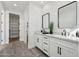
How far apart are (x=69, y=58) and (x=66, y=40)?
16.0 inches

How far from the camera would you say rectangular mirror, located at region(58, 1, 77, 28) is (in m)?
2.72

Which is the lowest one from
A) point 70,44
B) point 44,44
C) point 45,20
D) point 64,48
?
point 44,44

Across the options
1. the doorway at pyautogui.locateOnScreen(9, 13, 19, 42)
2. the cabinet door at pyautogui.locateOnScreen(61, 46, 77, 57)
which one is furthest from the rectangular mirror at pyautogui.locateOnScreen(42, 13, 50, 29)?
the doorway at pyautogui.locateOnScreen(9, 13, 19, 42)

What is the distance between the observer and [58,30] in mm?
3539

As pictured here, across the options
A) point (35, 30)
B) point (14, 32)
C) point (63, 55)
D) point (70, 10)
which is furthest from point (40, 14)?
point (14, 32)

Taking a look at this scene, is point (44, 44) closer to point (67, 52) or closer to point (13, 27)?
point (67, 52)

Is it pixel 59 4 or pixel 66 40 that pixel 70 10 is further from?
pixel 66 40

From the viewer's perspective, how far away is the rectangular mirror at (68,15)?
2715 mm

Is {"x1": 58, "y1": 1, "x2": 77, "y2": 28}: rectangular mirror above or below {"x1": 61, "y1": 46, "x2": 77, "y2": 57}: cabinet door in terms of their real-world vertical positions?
above

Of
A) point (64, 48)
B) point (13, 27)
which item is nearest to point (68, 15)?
point (64, 48)

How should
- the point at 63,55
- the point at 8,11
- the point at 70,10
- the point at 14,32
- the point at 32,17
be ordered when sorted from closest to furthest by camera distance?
the point at 63,55, the point at 70,10, the point at 32,17, the point at 8,11, the point at 14,32

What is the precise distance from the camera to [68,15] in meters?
2.98

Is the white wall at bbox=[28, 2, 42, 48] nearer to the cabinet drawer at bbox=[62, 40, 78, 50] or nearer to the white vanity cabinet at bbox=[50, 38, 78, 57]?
the white vanity cabinet at bbox=[50, 38, 78, 57]

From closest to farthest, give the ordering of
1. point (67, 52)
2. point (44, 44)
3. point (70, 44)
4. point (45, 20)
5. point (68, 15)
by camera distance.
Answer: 1. point (70, 44)
2. point (67, 52)
3. point (68, 15)
4. point (44, 44)
5. point (45, 20)
